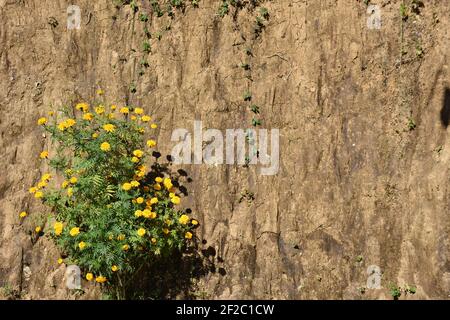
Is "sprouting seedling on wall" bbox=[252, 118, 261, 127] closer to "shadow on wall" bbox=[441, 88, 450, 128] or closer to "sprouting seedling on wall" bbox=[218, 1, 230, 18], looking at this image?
"sprouting seedling on wall" bbox=[218, 1, 230, 18]

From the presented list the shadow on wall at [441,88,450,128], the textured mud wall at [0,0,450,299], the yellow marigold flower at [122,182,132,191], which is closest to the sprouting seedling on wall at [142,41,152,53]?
the textured mud wall at [0,0,450,299]

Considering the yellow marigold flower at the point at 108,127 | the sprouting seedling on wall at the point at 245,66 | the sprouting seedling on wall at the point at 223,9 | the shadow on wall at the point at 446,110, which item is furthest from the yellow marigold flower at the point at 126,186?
the shadow on wall at the point at 446,110

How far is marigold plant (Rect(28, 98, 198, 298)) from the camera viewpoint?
5234 mm

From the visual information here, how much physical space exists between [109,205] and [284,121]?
2610 millimetres

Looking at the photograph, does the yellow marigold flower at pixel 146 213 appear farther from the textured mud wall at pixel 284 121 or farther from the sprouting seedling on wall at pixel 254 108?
the sprouting seedling on wall at pixel 254 108

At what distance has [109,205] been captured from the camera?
17.5 feet

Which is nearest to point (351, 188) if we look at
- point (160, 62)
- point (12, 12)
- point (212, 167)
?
point (212, 167)

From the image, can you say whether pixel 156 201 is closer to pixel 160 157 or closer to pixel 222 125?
pixel 160 157

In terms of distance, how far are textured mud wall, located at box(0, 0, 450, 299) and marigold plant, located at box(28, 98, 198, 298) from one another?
0.76 metres

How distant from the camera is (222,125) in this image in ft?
21.5

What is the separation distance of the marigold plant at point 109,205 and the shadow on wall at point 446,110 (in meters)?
3.57

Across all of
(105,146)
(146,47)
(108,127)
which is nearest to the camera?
(105,146)

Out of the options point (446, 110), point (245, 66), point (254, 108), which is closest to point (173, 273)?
point (254, 108)

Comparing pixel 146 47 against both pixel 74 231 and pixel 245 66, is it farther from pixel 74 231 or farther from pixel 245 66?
pixel 74 231
